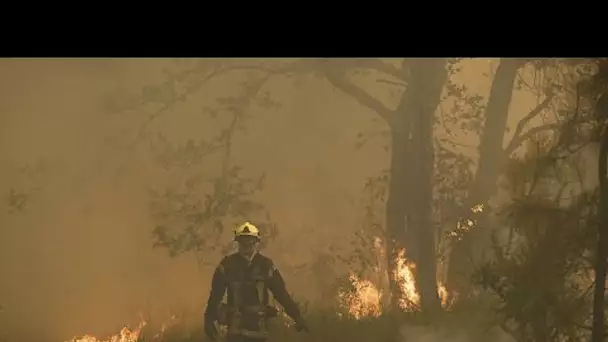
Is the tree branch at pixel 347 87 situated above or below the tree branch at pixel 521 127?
above

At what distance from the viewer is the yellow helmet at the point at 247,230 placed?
2.14 m

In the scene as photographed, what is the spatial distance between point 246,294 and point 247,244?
16 centimetres

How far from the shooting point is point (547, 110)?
7.26 ft

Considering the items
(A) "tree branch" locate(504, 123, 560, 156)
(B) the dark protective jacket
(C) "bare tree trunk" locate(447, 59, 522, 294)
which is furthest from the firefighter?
(A) "tree branch" locate(504, 123, 560, 156)

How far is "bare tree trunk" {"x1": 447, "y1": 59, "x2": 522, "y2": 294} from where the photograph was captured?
220 centimetres

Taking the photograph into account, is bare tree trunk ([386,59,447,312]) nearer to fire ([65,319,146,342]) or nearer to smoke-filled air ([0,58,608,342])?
smoke-filled air ([0,58,608,342])

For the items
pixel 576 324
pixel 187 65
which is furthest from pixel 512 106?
pixel 187 65

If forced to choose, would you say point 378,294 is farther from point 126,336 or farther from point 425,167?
point 126,336

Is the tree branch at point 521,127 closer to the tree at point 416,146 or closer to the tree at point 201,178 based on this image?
the tree at point 416,146

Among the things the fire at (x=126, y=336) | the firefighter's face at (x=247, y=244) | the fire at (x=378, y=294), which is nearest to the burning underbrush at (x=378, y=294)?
the fire at (x=378, y=294)

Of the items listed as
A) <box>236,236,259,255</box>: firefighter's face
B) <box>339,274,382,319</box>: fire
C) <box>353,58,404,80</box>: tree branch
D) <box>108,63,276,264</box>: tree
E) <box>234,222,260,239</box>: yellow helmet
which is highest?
<box>353,58,404,80</box>: tree branch

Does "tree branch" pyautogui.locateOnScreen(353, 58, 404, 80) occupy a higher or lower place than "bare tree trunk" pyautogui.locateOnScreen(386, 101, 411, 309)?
higher

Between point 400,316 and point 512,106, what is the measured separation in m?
0.80

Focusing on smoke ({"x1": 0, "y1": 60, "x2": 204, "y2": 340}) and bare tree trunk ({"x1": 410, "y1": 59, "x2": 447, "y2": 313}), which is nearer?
smoke ({"x1": 0, "y1": 60, "x2": 204, "y2": 340})
